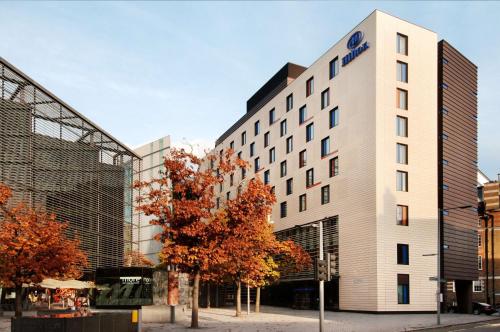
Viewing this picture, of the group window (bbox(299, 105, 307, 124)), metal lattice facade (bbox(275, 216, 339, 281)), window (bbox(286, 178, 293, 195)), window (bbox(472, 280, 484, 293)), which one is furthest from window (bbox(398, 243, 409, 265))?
window (bbox(472, 280, 484, 293))

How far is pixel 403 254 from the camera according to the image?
1732 inches

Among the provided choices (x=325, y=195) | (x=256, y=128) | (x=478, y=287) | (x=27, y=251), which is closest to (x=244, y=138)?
(x=256, y=128)

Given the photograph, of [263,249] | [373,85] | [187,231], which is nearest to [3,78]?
[187,231]

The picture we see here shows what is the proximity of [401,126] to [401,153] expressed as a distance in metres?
2.31

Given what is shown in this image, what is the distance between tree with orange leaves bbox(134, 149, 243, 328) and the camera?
27.6 meters

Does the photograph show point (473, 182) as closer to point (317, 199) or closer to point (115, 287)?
point (317, 199)

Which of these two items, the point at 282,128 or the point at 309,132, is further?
the point at 282,128

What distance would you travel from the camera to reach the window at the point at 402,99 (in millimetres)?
45812

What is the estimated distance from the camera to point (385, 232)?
43.3 m

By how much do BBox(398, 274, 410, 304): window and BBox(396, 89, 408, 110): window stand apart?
1399 centimetres

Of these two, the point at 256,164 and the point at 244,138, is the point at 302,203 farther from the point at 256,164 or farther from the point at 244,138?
the point at 244,138

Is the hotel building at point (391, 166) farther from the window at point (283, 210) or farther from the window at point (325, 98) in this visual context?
the window at point (283, 210)

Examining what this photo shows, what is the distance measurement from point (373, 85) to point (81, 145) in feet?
85.9

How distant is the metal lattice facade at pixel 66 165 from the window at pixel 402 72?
1099 inches
